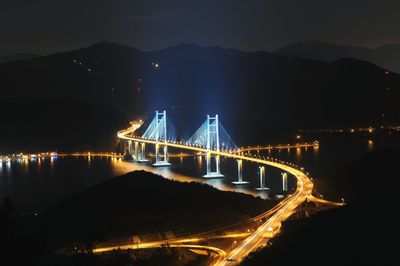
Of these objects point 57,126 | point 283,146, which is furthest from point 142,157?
point 57,126

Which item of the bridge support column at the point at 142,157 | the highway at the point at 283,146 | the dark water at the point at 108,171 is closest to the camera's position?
the dark water at the point at 108,171

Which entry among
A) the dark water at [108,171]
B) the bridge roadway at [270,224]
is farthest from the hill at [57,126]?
the bridge roadway at [270,224]

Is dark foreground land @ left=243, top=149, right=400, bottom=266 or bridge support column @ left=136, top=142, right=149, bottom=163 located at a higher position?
bridge support column @ left=136, top=142, right=149, bottom=163

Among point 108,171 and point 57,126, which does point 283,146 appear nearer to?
point 108,171

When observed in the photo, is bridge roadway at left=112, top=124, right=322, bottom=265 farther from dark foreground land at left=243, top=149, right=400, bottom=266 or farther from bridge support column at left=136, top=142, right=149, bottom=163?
bridge support column at left=136, top=142, right=149, bottom=163

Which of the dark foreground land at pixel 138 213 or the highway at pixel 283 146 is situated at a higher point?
the highway at pixel 283 146

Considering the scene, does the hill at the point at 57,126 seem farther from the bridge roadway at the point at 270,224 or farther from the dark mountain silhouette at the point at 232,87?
the bridge roadway at the point at 270,224

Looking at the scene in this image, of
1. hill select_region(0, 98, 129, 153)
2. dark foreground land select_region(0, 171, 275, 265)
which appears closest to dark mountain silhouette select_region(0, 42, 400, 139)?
hill select_region(0, 98, 129, 153)
